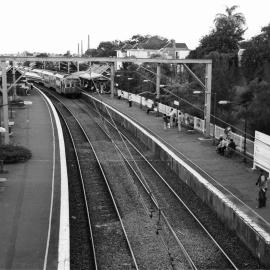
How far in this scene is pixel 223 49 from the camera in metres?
58.9

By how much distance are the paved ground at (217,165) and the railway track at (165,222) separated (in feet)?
5.17

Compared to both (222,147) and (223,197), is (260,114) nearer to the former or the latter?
(222,147)

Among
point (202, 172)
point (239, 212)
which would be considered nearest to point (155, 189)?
point (202, 172)

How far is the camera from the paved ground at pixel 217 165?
16.6m

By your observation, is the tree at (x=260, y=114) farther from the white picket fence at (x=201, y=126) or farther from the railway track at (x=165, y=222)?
the railway track at (x=165, y=222)

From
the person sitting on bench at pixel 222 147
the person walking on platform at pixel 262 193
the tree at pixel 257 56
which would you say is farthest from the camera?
the tree at pixel 257 56

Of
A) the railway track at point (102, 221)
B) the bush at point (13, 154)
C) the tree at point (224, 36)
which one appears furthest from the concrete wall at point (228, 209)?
the tree at point (224, 36)

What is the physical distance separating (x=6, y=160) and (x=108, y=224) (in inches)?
296

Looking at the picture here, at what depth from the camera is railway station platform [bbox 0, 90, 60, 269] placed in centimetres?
1202

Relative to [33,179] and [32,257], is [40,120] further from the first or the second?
[32,257]

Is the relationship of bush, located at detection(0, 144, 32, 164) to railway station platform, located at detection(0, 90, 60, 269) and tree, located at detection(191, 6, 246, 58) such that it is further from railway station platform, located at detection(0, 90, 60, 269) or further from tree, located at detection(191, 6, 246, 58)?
tree, located at detection(191, 6, 246, 58)

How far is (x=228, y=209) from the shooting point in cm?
1519

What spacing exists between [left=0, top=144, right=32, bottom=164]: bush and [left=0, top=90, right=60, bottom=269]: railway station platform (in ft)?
0.85

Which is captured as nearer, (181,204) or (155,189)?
(181,204)
